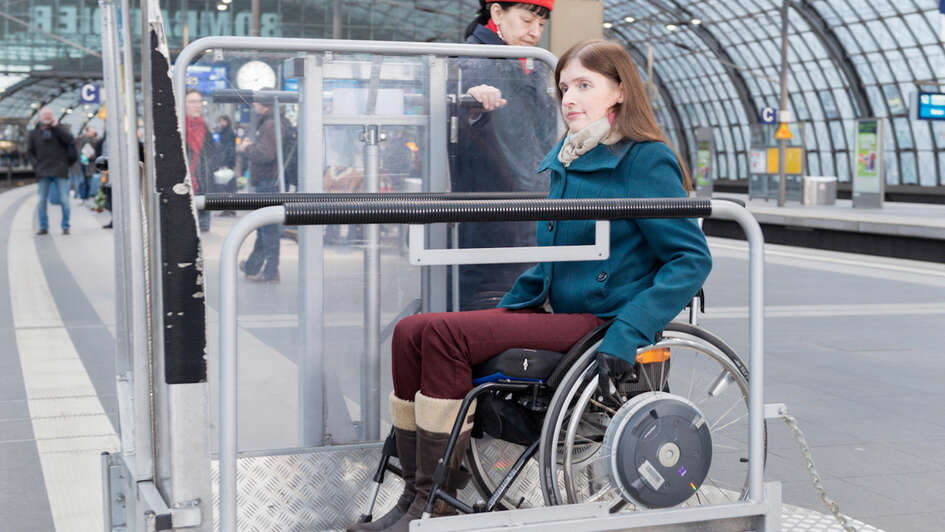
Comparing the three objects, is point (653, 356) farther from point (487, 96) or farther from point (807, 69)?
point (807, 69)

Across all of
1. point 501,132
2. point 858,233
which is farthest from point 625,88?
point 858,233

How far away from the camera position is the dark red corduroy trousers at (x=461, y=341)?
Result: 2.71 meters

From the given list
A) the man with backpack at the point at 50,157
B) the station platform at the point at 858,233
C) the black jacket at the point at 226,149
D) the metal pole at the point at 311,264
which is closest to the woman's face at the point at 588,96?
the metal pole at the point at 311,264

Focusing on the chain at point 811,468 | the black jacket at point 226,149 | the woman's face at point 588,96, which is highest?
the woman's face at point 588,96

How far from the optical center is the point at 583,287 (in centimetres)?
291

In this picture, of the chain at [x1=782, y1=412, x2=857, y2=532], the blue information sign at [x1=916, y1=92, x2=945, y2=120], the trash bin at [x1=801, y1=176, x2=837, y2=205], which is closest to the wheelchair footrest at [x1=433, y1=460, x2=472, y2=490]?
the chain at [x1=782, y1=412, x2=857, y2=532]

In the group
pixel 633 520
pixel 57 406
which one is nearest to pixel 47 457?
pixel 57 406

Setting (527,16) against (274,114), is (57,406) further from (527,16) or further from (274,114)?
(527,16)

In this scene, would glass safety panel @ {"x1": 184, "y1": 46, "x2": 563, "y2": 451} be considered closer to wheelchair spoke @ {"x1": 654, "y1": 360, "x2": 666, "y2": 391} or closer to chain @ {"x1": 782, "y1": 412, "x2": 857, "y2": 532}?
wheelchair spoke @ {"x1": 654, "y1": 360, "x2": 666, "y2": 391}

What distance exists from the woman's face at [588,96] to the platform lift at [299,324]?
585 millimetres

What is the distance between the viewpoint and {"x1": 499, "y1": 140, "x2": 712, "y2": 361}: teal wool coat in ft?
8.93

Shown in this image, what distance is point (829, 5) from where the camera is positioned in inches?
1518

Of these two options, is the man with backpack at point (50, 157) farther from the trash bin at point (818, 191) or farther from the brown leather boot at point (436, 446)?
the trash bin at point (818, 191)

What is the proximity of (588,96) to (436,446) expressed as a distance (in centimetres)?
99
